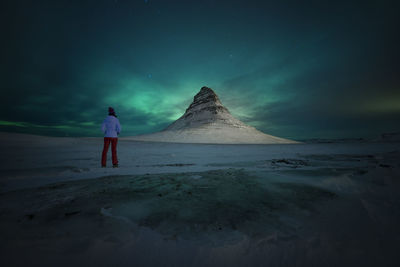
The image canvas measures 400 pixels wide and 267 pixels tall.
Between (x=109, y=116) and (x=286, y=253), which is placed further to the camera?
(x=109, y=116)

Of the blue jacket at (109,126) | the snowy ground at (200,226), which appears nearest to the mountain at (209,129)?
the blue jacket at (109,126)

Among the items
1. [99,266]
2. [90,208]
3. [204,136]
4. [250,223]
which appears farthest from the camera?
[204,136]

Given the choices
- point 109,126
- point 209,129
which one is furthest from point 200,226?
point 209,129

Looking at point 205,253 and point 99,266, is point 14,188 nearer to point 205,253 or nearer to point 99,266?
point 99,266

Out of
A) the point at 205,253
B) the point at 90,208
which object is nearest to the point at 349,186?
the point at 205,253

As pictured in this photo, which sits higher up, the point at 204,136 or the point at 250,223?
the point at 204,136

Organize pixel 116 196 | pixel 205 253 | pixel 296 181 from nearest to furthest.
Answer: pixel 205 253 → pixel 116 196 → pixel 296 181

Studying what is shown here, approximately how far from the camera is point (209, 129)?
5081 centimetres

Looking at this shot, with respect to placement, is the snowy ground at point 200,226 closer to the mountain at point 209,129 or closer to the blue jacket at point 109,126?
the blue jacket at point 109,126

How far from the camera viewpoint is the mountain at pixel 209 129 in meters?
43.5

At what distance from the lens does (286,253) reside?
1241mm

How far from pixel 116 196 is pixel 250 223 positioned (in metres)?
1.99

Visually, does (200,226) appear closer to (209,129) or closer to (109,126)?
(109,126)

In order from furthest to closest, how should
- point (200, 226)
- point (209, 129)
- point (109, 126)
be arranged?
1. point (209, 129)
2. point (109, 126)
3. point (200, 226)
